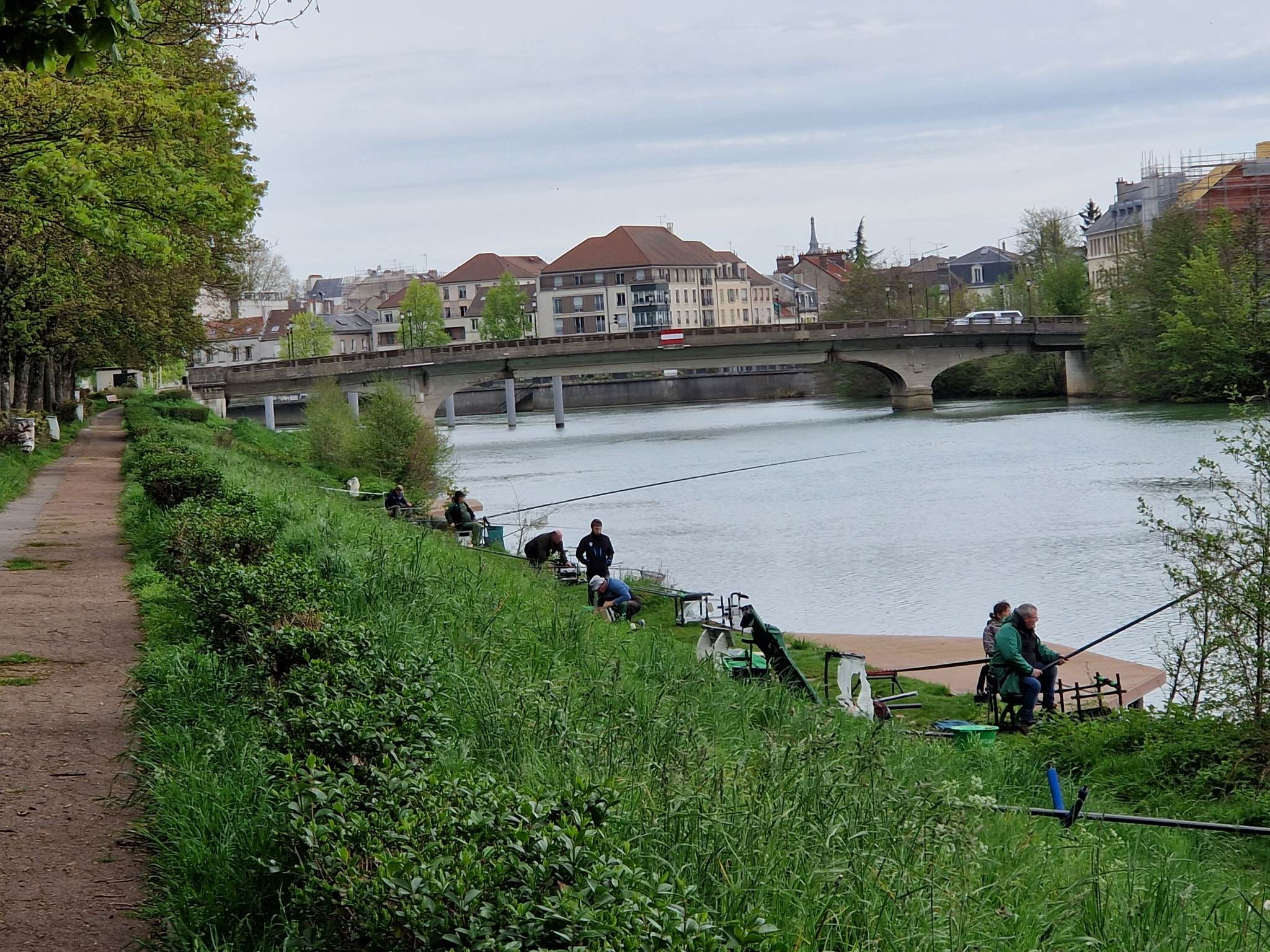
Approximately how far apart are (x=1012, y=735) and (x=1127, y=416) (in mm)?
48006

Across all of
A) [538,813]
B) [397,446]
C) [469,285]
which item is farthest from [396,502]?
[469,285]

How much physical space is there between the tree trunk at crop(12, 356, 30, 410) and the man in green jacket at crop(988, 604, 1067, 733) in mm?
29613

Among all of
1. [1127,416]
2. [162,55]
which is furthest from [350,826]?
[1127,416]

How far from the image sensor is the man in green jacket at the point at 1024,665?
13.0m

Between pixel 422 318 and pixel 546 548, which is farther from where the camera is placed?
pixel 422 318

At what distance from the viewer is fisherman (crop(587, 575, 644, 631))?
1653 cm

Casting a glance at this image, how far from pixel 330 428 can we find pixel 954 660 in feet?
89.1

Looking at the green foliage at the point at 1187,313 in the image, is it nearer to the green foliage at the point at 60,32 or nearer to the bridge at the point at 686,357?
the bridge at the point at 686,357

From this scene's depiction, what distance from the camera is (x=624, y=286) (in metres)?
134

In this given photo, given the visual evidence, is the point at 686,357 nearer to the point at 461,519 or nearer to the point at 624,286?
the point at 461,519

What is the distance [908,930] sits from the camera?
3.92m

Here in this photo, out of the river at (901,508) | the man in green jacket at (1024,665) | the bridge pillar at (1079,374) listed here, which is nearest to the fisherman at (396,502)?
the river at (901,508)

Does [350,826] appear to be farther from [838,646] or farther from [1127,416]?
[1127,416]

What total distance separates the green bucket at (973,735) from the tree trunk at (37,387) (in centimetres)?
3470
